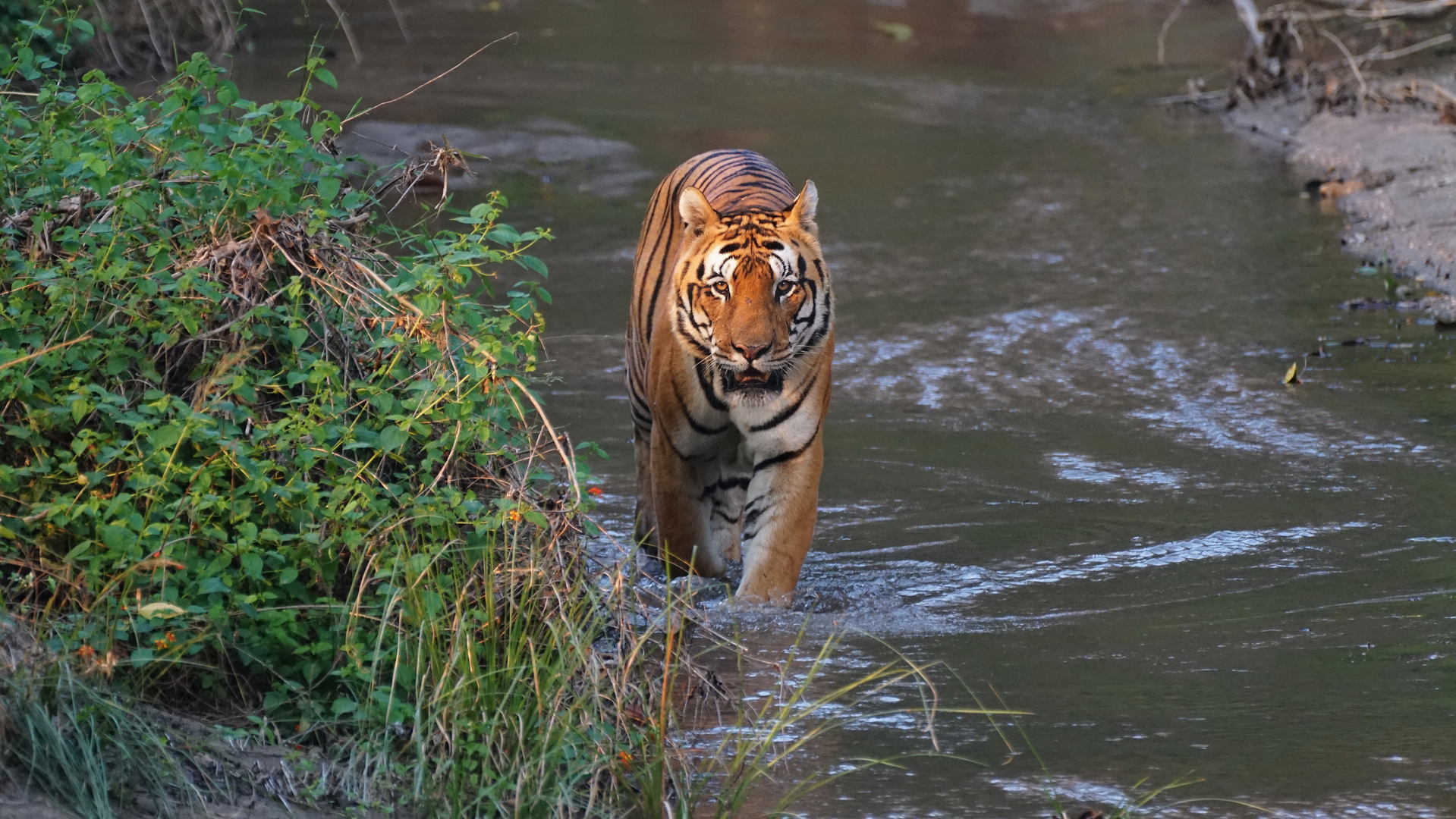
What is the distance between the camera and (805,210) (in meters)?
4.30

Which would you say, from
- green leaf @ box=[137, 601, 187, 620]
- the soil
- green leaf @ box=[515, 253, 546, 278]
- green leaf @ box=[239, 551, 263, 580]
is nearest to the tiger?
green leaf @ box=[515, 253, 546, 278]

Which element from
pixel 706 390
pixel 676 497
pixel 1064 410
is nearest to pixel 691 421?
pixel 706 390

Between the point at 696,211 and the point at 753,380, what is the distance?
0.52m

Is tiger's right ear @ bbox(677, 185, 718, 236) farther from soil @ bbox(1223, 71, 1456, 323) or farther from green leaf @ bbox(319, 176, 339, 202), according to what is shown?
soil @ bbox(1223, 71, 1456, 323)

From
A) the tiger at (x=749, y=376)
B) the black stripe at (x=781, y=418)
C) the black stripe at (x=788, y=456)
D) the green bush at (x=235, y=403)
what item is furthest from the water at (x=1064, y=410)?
the green bush at (x=235, y=403)

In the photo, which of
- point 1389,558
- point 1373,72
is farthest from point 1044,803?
point 1373,72

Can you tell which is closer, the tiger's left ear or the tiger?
the tiger

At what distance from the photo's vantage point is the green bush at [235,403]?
2816mm

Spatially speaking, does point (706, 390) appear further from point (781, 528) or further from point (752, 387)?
point (781, 528)

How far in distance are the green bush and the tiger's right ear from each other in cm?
93

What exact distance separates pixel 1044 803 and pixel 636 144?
767 centimetres

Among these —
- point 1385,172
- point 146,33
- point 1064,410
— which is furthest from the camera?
point 146,33

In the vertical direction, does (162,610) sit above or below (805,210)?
below

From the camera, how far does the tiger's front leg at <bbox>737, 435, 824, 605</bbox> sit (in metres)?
4.24
